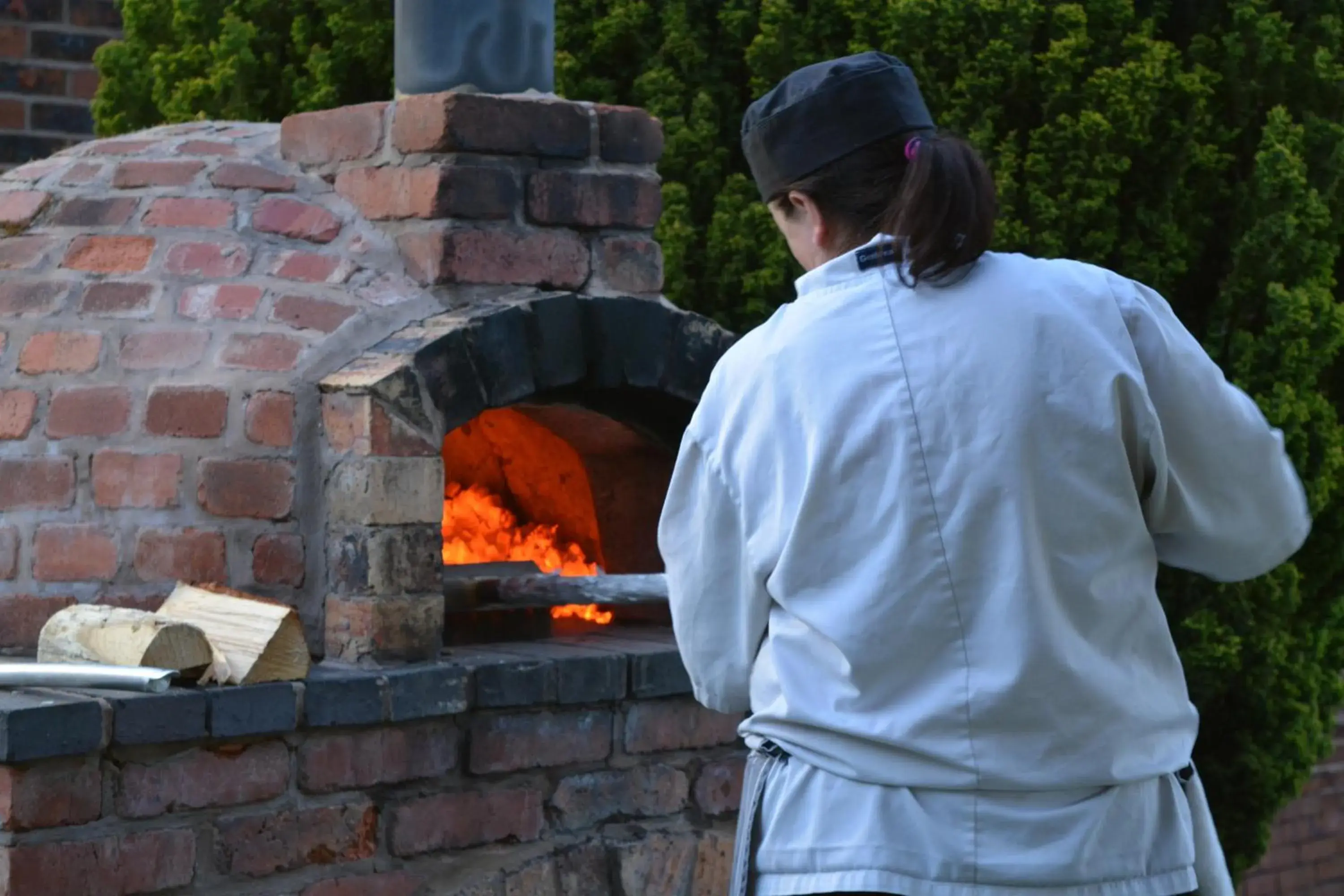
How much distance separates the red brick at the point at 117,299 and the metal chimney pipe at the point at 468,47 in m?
0.66

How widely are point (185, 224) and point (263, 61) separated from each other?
1853mm

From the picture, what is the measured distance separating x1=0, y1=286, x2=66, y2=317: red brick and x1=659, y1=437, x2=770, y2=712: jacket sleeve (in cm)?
180

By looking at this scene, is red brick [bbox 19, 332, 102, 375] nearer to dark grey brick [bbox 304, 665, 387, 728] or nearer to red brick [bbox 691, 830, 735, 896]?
dark grey brick [bbox 304, 665, 387, 728]

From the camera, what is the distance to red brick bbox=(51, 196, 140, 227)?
3.61 metres

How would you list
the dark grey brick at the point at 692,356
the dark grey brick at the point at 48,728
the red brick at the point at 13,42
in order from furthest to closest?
the red brick at the point at 13,42
the dark grey brick at the point at 692,356
the dark grey brick at the point at 48,728

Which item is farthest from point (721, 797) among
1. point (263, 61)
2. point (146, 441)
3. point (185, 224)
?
point (263, 61)

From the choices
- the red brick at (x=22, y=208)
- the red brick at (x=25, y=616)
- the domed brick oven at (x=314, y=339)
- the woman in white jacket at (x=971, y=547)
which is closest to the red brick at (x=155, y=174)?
the domed brick oven at (x=314, y=339)

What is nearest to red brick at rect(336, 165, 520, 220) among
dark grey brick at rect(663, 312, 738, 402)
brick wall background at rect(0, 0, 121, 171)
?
dark grey brick at rect(663, 312, 738, 402)

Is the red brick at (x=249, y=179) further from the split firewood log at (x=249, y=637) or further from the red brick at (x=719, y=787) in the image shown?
the red brick at (x=719, y=787)

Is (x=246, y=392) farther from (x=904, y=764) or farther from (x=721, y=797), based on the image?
(x=904, y=764)

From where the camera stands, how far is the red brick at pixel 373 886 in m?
3.16

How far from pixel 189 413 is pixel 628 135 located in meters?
1.02

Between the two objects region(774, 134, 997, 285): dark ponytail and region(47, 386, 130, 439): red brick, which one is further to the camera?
region(47, 386, 130, 439): red brick

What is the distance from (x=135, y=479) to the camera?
11.0ft
